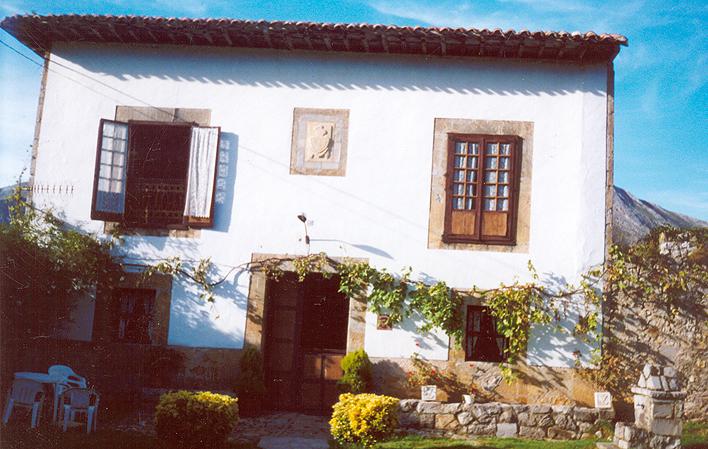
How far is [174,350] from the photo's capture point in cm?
953

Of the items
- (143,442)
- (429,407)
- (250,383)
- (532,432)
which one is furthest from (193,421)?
(532,432)

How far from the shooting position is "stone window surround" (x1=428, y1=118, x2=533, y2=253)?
31.3ft

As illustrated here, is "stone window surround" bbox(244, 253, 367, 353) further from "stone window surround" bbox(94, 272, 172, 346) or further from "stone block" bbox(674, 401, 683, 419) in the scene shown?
"stone block" bbox(674, 401, 683, 419)

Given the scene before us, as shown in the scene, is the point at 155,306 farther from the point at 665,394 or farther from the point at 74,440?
the point at 665,394

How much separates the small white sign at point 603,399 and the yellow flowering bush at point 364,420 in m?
3.56

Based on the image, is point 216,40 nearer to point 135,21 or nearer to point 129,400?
point 135,21

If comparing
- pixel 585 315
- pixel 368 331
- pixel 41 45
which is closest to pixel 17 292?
pixel 41 45

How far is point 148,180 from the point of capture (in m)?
10.4

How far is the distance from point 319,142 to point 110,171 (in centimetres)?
363

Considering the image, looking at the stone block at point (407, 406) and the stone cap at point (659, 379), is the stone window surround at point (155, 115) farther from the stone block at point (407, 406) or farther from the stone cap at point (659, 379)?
the stone cap at point (659, 379)

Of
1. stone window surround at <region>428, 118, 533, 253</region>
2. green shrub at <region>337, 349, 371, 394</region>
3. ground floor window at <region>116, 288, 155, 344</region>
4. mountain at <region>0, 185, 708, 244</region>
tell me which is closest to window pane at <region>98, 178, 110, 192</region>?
mountain at <region>0, 185, 708, 244</region>

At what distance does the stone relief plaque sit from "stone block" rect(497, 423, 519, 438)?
186 inches

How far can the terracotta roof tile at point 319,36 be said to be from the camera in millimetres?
9258

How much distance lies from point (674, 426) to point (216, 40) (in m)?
9.07
